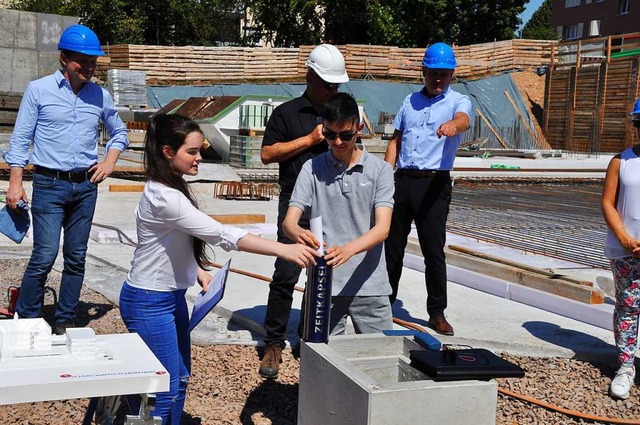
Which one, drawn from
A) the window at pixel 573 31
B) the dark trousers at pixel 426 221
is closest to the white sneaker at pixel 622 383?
the dark trousers at pixel 426 221

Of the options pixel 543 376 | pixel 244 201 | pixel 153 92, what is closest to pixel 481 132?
pixel 153 92

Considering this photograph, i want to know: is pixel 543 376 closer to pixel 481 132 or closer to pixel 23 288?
pixel 23 288

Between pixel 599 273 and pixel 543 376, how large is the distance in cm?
316

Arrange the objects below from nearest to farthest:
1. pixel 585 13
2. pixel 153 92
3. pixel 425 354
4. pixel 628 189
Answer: pixel 425 354
pixel 628 189
pixel 153 92
pixel 585 13

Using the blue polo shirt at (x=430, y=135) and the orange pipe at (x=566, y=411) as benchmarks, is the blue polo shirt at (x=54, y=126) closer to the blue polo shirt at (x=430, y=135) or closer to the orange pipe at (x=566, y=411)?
the blue polo shirt at (x=430, y=135)

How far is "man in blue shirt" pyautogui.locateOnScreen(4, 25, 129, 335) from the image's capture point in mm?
5484

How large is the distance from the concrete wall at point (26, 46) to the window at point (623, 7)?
4163 cm

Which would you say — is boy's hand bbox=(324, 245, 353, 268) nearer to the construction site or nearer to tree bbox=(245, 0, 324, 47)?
the construction site

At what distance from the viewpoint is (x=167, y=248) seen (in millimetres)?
3795

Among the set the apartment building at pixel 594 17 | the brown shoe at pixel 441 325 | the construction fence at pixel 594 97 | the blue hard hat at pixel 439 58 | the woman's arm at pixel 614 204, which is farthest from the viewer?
the apartment building at pixel 594 17

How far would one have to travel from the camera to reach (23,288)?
5.55 meters

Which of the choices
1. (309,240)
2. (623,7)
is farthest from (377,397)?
(623,7)

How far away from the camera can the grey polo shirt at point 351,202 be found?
4.43 m

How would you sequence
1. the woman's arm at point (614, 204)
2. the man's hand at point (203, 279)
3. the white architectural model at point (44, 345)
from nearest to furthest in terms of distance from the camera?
1. the white architectural model at point (44, 345)
2. the man's hand at point (203, 279)
3. the woman's arm at point (614, 204)
